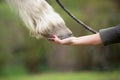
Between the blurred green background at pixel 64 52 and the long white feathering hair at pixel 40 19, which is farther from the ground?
the blurred green background at pixel 64 52

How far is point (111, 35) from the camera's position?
192 centimetres

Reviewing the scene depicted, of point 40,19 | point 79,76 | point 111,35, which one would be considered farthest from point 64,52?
point 111,35

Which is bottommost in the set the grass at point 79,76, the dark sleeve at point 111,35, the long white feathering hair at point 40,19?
the dark sleeve at point 111,35

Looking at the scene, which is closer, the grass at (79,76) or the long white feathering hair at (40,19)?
the long white feathering hair at (40,19)

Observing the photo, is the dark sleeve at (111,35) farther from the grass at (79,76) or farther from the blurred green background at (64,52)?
the grass at (79,76)

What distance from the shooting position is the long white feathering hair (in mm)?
2053

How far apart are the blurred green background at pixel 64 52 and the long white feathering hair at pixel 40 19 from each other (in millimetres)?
4066

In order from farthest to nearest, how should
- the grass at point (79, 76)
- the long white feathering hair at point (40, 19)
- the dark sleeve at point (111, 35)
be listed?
the grass at point (79, 76)
the long white feathering hair at point (40, 19)
the dark sleeve at point (111, 35)

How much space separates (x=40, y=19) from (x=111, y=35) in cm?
28

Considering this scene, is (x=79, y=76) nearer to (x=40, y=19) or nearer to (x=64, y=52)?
(x=64, y=52)

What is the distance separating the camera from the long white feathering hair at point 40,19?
2.05 metres

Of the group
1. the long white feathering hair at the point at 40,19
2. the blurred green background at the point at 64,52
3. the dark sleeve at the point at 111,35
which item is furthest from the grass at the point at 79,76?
the dark sleeve at the point at 111,35

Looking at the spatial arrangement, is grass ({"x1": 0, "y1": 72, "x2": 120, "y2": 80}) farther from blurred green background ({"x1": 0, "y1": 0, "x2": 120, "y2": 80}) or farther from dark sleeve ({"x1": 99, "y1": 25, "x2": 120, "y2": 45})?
dark sleeve ({"x1": 99, "y1": 25, "x2": 120, "y2": 45})

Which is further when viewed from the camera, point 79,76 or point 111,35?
point 79,76
